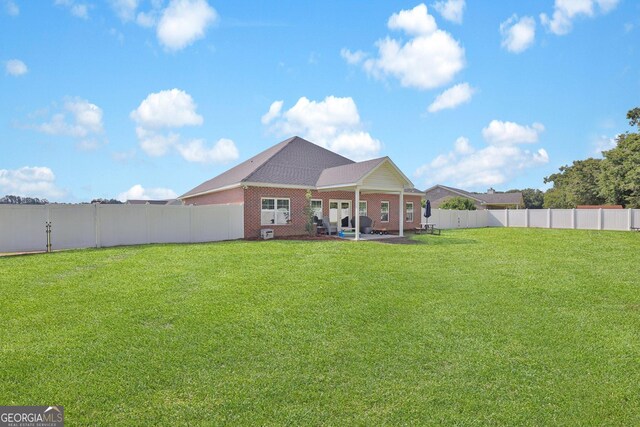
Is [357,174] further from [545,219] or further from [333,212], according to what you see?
[545,219]

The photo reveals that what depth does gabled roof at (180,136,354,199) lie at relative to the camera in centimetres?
1888

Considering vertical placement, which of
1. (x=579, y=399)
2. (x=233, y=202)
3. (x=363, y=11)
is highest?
(x=363, y=11)

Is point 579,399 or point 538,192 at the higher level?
point 538,192

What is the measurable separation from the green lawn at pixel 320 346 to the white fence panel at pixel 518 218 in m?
22.7

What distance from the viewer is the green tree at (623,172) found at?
27.9 metres

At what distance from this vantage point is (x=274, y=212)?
18656 millimetres

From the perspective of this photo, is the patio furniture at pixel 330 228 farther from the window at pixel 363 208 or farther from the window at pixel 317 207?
the window at pixel 363 208

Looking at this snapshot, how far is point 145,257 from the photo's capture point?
1130cm

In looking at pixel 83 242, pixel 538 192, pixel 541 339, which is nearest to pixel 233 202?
pixel 83 242

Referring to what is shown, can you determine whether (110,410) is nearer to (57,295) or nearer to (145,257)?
(57,295)

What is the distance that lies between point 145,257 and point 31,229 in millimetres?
5428

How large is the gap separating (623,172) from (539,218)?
8.98 m

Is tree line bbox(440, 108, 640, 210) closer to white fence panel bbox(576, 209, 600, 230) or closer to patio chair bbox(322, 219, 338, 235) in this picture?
white fence panel bbox(576, 209, 600, 230)

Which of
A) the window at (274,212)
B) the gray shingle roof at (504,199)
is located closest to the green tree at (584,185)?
the gray shingle roof at (504,199)
